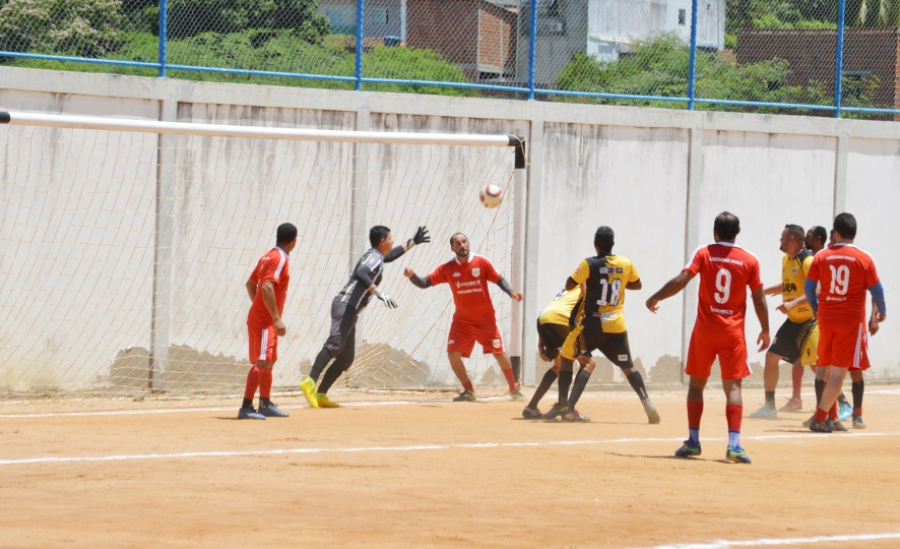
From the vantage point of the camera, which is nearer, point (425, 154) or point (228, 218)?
point (228, 218)

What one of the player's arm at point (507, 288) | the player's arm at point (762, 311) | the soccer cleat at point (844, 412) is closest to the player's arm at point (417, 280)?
the player's arm at point (507, 288)

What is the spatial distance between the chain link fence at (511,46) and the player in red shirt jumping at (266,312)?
3.38 metres

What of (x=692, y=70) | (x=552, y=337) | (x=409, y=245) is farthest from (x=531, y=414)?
(x=692, y=70)

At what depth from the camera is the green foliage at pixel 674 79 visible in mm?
17703

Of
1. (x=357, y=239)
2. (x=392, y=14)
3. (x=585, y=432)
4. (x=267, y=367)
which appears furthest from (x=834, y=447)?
(x=392, y=14)

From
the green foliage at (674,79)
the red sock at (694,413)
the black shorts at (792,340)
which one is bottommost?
the red sock at (694,413)

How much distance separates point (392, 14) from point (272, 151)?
320 cm

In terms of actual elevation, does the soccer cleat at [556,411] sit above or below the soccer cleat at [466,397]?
above

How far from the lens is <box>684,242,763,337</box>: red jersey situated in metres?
9.78

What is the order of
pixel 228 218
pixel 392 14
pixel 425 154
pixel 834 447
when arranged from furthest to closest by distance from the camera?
1. pixel 392 14
2. pixel 425 154
3. pixel 228 218
4. pixel 834 447

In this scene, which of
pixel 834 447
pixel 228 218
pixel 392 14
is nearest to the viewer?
pixel 834 447

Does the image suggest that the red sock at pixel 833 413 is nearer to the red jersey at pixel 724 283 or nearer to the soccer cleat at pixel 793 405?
the soccer cleat at pixel 793 405

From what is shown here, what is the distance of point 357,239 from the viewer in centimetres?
1500

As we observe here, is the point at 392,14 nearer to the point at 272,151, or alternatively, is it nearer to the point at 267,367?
the point at 272,151
